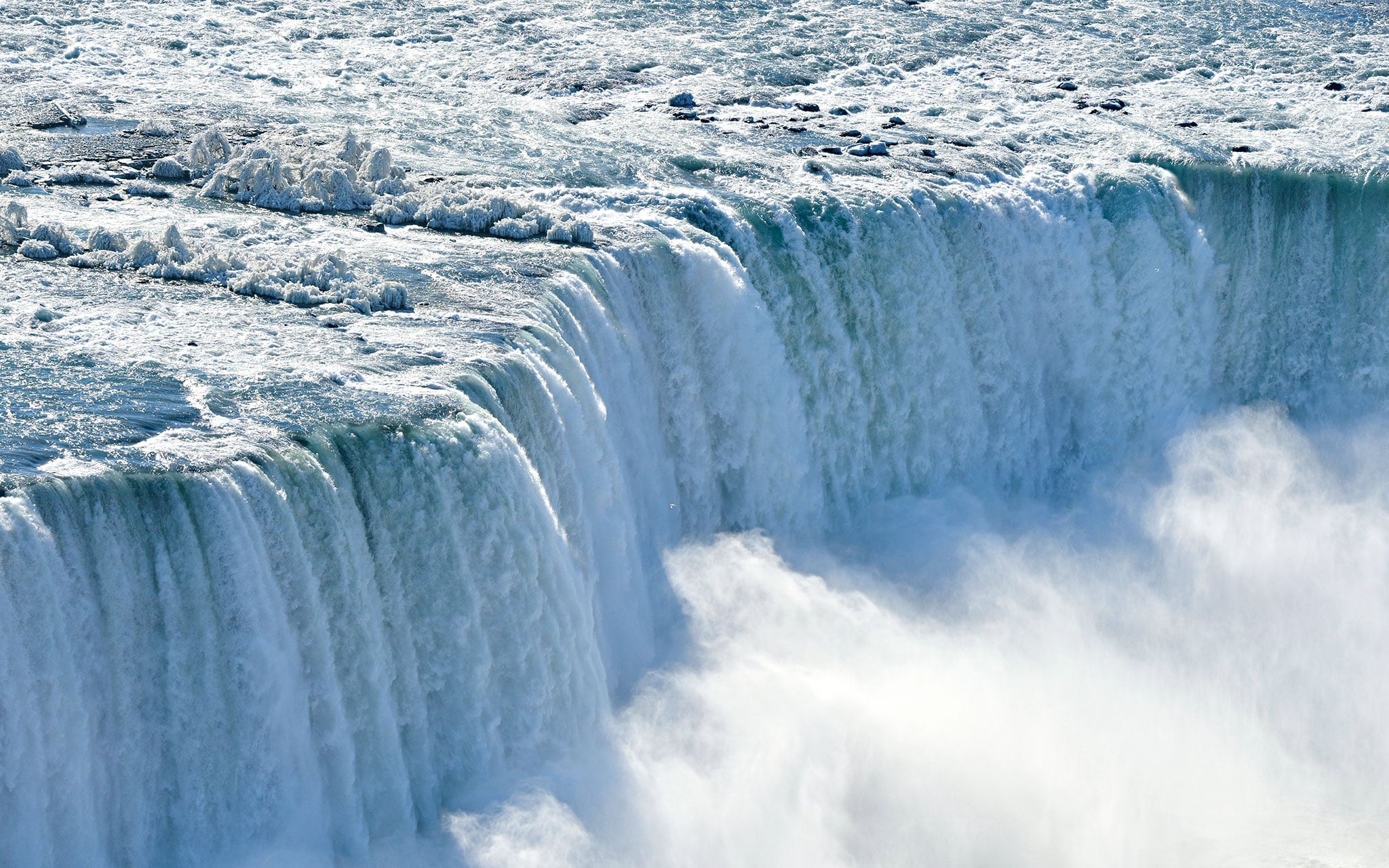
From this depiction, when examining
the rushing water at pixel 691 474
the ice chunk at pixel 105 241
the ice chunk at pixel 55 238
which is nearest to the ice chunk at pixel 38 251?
the ice chunk at pixel 55 238

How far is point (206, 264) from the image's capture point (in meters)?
14.8

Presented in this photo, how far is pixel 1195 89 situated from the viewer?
Result: 26312mm

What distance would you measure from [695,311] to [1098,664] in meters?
5.57

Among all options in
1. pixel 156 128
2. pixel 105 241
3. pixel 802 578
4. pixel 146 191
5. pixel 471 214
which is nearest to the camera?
pixel 105 241

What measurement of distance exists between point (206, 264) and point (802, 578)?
266 inches

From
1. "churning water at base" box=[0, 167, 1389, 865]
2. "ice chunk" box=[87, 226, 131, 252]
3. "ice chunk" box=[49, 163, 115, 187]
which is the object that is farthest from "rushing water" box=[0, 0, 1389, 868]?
"ice chunk" box=[49, 163, 115, 187]

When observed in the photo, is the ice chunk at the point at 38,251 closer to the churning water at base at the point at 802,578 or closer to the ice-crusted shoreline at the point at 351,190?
the ice-crusted shoreline at the point at 351,190

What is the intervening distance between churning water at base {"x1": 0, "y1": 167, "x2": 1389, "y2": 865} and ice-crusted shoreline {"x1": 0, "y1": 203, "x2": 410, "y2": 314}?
194 centimetres

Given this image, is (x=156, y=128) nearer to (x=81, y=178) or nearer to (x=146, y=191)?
(x=81, y=178)

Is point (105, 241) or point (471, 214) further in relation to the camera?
point (471, 214)

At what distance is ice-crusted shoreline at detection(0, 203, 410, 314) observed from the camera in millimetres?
14391

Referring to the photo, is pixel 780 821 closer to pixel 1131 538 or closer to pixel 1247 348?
pixel 1131 538

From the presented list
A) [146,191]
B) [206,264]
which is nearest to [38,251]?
[206,264]

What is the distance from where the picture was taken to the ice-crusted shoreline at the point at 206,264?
14391 mm
